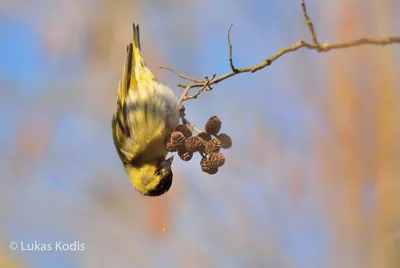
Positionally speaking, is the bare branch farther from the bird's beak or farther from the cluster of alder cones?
the bird's beak

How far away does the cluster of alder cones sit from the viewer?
193cm

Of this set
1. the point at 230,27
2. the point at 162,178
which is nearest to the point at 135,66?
the point at 162,178

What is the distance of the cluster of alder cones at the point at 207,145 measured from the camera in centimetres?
193

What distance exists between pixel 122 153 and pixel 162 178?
38 centimetres

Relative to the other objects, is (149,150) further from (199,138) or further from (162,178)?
(199,138)

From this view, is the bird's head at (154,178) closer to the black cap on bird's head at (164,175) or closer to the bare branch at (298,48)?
the black cap on bird's head at (164,175)

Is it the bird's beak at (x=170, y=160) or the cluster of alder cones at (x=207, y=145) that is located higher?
the bird's beak at (x=170, y=160)

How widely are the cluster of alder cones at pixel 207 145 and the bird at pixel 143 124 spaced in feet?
1.31

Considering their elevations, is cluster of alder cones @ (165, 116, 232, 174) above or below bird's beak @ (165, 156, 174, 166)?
below

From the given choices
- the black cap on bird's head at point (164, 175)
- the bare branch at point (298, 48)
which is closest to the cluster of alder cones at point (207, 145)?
the bare branch at point (298, 48)

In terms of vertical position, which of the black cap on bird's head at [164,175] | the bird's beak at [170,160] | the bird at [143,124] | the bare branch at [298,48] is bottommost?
the bare branch at [298,48]

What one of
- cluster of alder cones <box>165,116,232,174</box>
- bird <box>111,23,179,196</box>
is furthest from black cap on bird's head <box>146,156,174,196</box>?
cluster of alder cones <box>165,116,232,174</box>

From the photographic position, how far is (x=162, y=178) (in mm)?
2637

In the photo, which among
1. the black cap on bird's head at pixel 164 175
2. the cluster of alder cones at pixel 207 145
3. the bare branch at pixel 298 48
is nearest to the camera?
the bare branch at pixel 298 48
